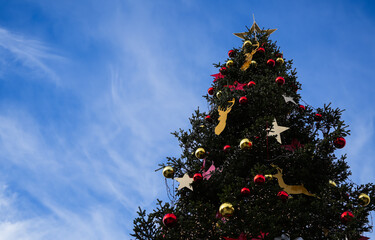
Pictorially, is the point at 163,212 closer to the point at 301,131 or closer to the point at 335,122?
the point at 301,131

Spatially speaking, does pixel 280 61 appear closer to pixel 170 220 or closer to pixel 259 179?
pixel 259 179

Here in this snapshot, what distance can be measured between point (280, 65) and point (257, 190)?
14.9 feet

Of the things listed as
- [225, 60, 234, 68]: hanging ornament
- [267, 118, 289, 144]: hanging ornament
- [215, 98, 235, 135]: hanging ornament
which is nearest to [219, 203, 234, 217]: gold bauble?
[267, 118, 289, 144]: hanging ornament

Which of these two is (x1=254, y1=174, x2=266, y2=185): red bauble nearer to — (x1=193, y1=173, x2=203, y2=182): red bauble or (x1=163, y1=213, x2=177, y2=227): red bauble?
(x1=193, y1=173, x2=203, y2=182): red bauble

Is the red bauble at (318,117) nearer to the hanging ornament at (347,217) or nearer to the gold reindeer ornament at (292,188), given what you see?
the gold reindeer ornament at (292,188)

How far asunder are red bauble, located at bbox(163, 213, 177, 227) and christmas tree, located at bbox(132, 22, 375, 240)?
0.05ft

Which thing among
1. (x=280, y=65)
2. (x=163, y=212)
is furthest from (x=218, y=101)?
(x=163, y=212)

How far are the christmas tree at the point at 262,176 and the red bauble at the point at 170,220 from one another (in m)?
0.02

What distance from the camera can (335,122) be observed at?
661 centimetres

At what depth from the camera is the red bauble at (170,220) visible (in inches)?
184

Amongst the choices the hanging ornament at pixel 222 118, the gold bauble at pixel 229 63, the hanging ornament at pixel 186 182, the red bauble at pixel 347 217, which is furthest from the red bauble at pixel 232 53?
the red bauble at pixel 347 217

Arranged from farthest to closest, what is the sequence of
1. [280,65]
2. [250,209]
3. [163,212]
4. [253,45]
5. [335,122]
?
1. [253,45]
2. [280,65]
3. [335,122]
4. [163,212]
5. [250,209]

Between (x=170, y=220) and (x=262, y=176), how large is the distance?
166 centimetres

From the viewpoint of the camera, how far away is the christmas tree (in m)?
4.64
